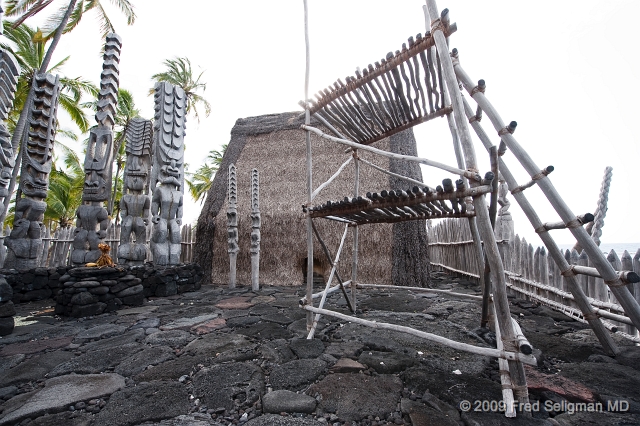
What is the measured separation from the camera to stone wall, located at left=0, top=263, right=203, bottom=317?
3877 millimetres

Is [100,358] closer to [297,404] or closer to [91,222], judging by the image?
[297,404]

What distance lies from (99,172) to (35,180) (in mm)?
1143

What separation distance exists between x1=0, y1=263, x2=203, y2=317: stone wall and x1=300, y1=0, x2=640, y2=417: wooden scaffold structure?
10.8 feet

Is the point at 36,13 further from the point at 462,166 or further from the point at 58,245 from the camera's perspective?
the point at 462,166

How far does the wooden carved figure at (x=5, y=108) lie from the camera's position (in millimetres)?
4742

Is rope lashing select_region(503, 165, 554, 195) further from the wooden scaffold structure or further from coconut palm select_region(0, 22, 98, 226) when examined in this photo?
coconut palm select_region(0, 22, 98, 226)

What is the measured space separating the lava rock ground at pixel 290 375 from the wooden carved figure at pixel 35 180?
2949mm

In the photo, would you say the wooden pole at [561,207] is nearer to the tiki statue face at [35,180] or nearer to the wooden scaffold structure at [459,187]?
the wooden scaffold structure at [459,187]

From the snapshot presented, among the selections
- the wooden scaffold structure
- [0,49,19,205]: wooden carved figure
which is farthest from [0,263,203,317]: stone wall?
the wooden scaffold structure

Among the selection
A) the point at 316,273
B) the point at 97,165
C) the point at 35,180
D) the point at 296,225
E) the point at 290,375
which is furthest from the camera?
the point at 316,273

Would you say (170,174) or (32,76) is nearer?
(170,174)

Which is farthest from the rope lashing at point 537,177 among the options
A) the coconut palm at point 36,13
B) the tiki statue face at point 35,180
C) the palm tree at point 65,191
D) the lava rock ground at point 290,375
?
the palm tree at point 65,191

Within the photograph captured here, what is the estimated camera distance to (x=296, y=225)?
732 centimetres

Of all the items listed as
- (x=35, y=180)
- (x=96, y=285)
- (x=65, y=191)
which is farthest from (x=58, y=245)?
(x=65, y=191)
